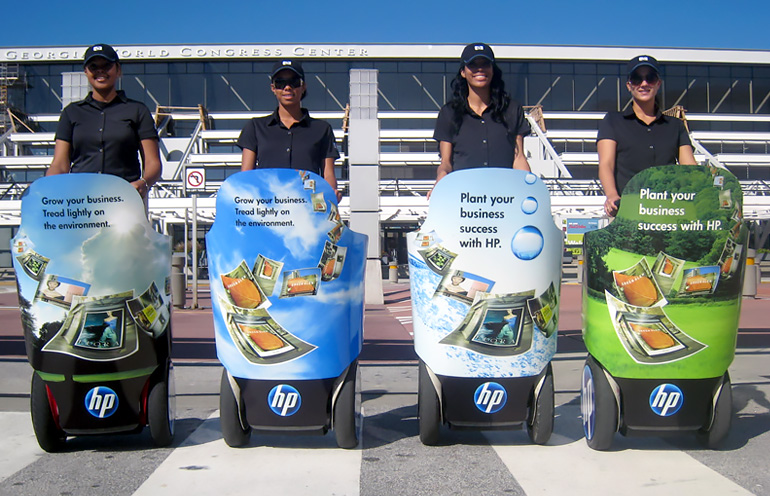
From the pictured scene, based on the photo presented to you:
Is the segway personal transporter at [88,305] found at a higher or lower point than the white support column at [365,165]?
lower


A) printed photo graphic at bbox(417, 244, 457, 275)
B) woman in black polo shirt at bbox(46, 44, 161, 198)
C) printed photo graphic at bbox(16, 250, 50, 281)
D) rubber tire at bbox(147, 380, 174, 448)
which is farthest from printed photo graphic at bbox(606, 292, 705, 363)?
printed photo graphic at bbox(16, 250, 50, 281)

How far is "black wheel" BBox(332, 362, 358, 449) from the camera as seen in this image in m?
3.70

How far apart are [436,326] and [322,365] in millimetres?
612

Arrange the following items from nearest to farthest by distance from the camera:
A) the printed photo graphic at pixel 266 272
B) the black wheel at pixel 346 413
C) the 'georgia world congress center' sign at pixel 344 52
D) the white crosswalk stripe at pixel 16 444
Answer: the white crosswalk stripe at pixel 16 444
the printed photo graphic at pixel 266 272
the black wheel at pixel 346 413
the 'georgia world congress center' sign at pixel 344 52

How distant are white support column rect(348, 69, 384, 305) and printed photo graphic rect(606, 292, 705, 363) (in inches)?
439

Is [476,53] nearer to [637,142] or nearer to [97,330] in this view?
[637,142]

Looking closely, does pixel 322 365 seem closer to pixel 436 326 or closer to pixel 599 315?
pixel 436 326

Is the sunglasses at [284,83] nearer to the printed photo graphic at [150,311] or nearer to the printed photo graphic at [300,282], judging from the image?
the printed photo graphic at [300,282]

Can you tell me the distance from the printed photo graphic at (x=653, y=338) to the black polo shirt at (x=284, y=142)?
2018mm

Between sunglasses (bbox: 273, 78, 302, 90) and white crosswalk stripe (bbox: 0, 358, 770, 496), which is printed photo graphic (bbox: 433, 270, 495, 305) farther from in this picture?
sunglasses (bbox: 273, 78, 302, 90)

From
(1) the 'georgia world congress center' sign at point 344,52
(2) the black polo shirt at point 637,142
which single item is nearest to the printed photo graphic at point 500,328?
(2) the black polo shirt at point 637,142

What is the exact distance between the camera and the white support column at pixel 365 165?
14.9 metres

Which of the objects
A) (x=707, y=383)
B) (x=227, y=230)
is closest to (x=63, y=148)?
(x=227, y=230)

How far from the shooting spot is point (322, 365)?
366 centimetres
